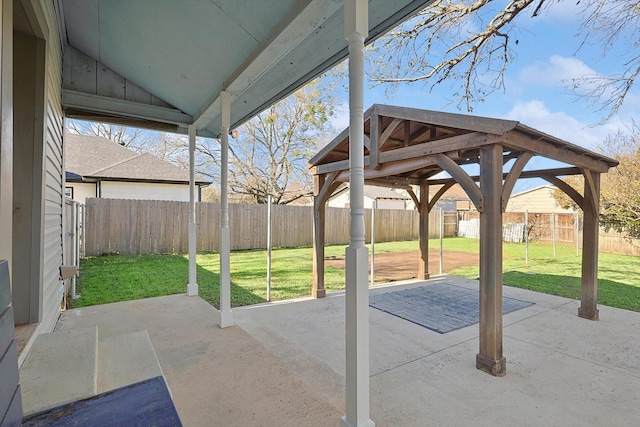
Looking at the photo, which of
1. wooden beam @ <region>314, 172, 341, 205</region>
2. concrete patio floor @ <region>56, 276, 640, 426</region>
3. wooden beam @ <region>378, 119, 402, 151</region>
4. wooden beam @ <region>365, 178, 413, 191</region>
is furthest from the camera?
wooden beam @ <region>365, 178, 413, 191</region>

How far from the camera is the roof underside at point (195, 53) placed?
2.24 meters

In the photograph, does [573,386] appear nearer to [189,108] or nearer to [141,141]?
[189,108]

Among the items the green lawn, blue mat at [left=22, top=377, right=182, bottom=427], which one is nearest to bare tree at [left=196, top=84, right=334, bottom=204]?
the green lawn

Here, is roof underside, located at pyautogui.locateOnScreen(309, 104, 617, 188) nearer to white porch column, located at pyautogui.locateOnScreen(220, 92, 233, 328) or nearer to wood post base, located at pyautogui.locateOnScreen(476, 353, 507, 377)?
white porch column, located at pyautogui.locateOnScreen(220, 92, 233, 328)

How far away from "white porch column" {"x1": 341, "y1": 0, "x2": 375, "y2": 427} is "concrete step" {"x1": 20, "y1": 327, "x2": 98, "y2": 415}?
138 cm

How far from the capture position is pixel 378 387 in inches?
103

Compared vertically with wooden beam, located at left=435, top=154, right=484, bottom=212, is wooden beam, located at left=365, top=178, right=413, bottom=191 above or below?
above

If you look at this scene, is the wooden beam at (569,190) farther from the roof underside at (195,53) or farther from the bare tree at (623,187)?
the bare tree at (623,187)

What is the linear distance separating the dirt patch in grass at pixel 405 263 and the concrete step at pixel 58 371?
5.72 m

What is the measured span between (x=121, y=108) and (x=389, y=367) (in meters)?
4.51

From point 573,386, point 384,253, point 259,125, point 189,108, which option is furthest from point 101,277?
point 259,125

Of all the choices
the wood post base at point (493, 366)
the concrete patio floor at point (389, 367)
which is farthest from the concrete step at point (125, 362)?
the wood post base at point (493, 366)

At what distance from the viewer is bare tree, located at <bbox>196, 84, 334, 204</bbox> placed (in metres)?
15.4

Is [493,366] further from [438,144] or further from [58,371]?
[58,371]
